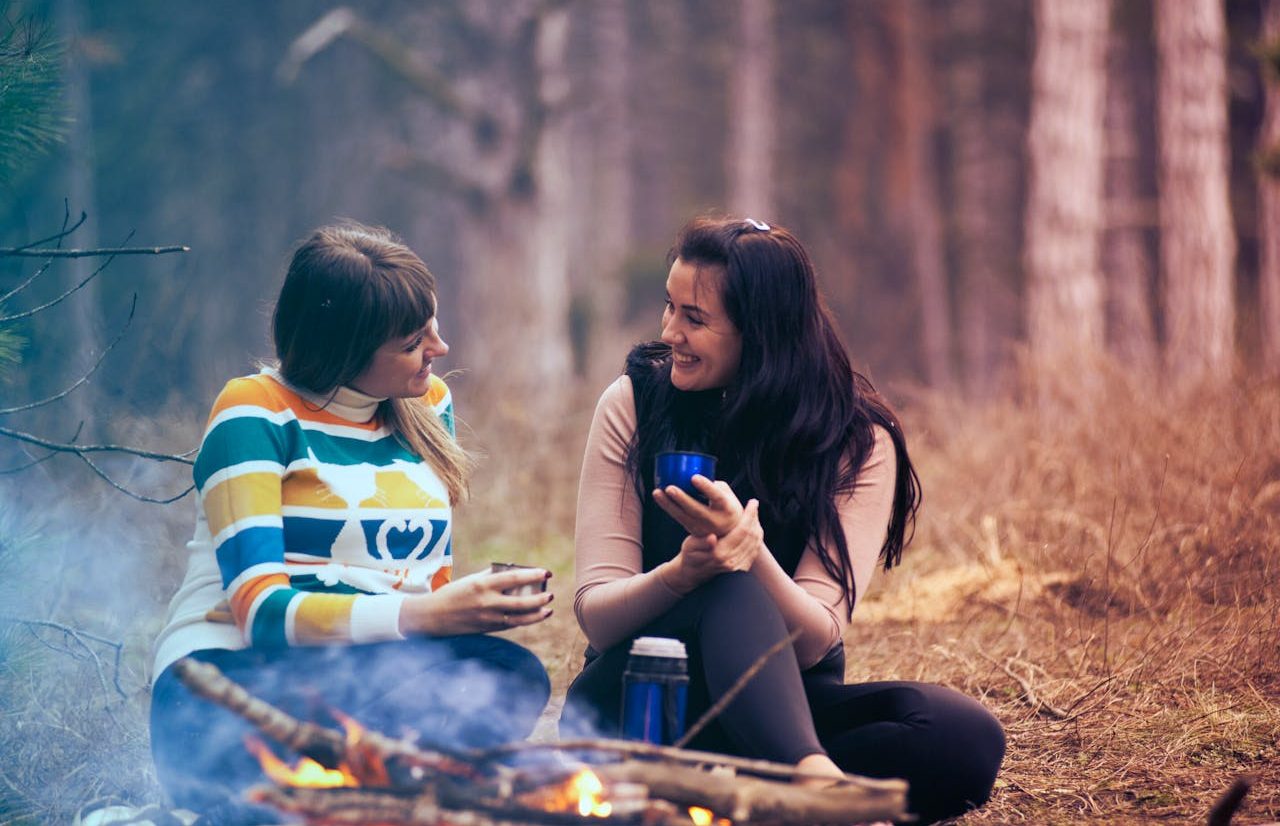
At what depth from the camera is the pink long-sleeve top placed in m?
2.70

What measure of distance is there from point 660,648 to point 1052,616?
2.52 meters

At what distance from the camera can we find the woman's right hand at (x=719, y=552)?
252 centimetres

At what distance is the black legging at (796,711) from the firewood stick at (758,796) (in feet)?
1.04

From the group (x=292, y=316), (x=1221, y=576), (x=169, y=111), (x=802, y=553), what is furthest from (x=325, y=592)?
(x=169, y=111)

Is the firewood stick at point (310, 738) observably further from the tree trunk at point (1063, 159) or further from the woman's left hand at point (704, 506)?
the tree trunk at point (1063, 159)

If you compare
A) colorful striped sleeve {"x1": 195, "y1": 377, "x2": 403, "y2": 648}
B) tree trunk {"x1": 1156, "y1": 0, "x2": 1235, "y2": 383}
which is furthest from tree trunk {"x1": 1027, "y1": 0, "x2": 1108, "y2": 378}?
colorful striped sleeve {"x1": 195, "y1": 377, "x2": 403, "y2": 648}

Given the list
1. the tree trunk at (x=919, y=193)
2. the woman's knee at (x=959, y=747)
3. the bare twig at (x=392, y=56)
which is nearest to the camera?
the woman's knee at (x=959, y=747)

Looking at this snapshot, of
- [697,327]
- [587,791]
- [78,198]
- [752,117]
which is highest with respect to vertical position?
[752,117]

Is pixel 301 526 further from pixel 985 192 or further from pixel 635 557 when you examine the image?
pixel 985 192

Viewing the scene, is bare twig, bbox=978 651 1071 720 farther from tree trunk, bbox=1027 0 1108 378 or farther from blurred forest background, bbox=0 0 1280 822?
tree trunk, bbox=1027 0 1108 378

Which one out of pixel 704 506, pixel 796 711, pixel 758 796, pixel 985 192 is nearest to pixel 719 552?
pixel 704 506

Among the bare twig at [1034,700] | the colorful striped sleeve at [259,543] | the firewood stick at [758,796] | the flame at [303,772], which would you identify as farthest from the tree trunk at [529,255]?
the firewood stick at [758,796]

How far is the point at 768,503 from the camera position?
2885 millimetres

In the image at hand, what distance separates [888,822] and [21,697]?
240 centimetres
